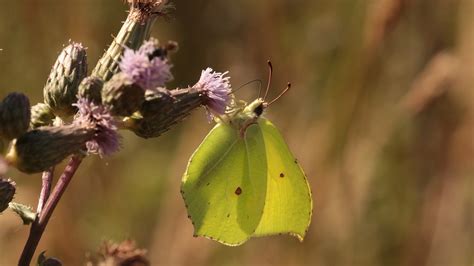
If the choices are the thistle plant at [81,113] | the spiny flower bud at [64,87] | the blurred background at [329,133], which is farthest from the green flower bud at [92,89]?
the blurred background at [329,133]

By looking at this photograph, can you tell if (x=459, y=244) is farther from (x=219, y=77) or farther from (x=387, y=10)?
(x=219, y=77)

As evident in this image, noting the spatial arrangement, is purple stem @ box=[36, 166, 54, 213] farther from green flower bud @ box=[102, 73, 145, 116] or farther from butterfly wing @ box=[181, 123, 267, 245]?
butterfly wing @ box=[181, 123, 267, 245]

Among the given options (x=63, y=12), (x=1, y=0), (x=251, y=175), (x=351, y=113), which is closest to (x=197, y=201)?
(x=251, y=175)

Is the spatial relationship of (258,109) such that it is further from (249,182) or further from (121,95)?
(121,95)

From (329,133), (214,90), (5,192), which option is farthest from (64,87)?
(329,133)

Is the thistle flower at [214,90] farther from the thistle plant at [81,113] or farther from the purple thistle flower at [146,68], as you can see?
the purple thistle flower at [146,68]
